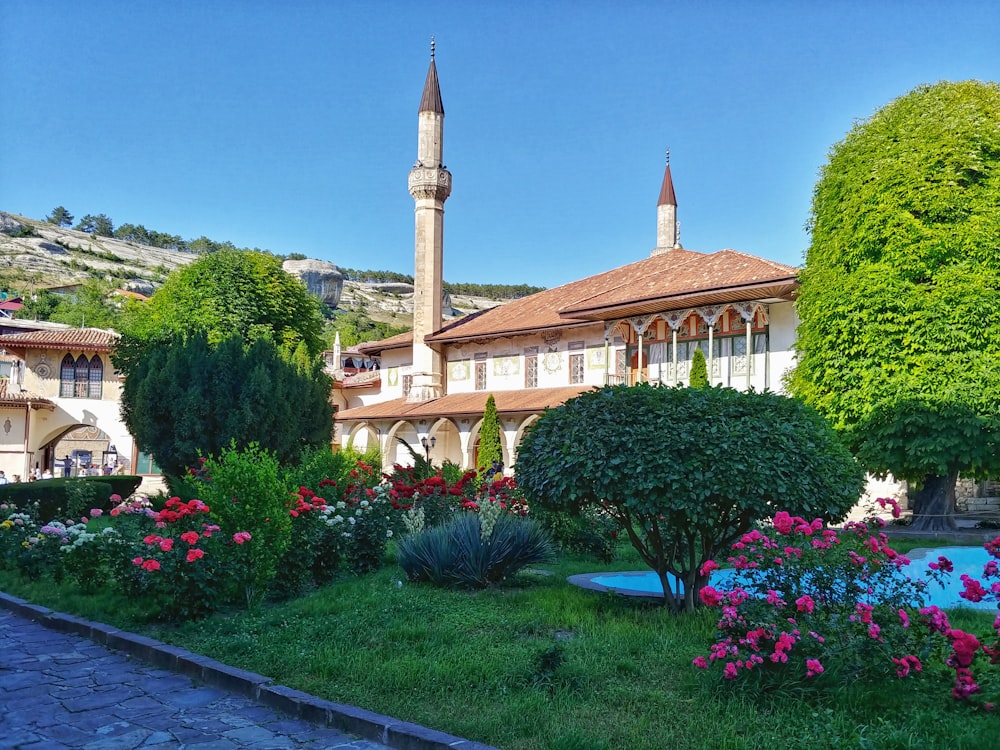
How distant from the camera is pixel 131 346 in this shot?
22.0 metres

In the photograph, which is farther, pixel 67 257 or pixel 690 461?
pixel 67 257

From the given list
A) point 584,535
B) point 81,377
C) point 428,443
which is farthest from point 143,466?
point 584,535

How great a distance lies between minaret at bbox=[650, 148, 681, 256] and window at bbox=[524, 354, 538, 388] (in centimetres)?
1049

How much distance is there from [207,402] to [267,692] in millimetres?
13058

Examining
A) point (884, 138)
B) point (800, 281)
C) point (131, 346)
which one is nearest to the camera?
point (884, 138)

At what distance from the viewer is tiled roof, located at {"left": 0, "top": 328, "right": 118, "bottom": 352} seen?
35469mm

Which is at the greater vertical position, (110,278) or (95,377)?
(110,278)

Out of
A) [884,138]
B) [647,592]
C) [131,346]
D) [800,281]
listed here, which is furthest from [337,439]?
[647,592]

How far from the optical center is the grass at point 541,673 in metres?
4.46

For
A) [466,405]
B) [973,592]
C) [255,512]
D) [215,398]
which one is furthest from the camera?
[466,405]

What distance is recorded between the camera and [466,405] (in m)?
29.4

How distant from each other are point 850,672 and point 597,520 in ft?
25.2

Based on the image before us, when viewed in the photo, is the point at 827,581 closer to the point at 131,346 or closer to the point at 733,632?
the point at 733,632

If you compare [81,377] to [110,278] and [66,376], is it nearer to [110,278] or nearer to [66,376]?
[66,376]
